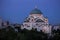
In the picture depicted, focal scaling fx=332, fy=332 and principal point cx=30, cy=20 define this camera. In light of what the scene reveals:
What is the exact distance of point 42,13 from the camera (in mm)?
24062

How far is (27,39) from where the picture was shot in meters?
9.30

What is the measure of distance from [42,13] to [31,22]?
4.15ft

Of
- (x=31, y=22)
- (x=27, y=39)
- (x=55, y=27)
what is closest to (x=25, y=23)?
(x=31, y=22)

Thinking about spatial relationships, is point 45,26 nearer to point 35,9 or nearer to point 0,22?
point 35,9

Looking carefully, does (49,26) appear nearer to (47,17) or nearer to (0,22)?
(47,17)

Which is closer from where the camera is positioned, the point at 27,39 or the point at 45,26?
the point at 27,39

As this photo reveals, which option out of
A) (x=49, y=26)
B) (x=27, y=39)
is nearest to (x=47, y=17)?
(x=49, y=26)

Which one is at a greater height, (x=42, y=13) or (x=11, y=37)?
(x=42, y=13)

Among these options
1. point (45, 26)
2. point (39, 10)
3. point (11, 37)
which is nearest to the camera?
point (11, 37)

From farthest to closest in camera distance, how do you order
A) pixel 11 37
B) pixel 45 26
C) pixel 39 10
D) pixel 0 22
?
pixel 39 10 → pixel 45 26 → pixel 0 22 → pixel 11 37

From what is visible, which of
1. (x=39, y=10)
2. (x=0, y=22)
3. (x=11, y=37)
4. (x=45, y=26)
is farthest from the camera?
(x=39, y=10)

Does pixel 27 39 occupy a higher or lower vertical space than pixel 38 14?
lower

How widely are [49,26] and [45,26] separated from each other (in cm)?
28

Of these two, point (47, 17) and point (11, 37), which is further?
point (47, 17)
